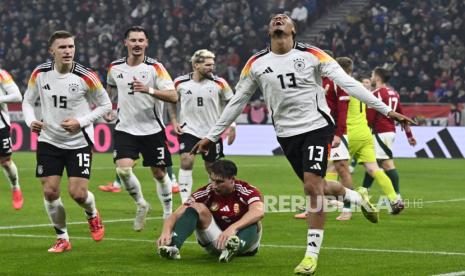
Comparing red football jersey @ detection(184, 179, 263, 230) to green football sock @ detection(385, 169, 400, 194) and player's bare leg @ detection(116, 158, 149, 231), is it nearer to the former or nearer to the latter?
player's bare leg @ detection(116, 158, 149, 231)

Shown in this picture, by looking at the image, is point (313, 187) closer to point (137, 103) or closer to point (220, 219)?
point (220, 219)

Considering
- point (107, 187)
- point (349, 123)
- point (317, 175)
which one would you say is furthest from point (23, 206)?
point (317, 175)

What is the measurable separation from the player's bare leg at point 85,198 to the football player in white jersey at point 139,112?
6.18 ft

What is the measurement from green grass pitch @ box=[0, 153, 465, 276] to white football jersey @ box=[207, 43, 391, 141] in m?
1.34

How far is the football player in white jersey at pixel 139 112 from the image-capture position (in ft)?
44.0

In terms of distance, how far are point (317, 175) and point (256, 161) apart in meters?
19.3

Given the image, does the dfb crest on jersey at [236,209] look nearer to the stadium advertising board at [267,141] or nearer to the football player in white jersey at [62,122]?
the football player in white jersey at [62,122]

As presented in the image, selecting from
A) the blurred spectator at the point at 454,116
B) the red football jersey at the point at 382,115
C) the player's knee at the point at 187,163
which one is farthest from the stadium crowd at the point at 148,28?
the player's knee at the point at 187,163

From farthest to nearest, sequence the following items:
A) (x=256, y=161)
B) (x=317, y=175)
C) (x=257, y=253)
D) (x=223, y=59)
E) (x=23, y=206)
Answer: (x=223, y=59) → (x=256, y=161) → (x=23, y=206) → (x=257, y=253) → (x=317, y=175)

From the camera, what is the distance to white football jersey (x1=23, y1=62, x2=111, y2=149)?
11.2 meters

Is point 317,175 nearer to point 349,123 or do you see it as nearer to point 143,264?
point 143,264

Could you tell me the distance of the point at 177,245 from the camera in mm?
9891

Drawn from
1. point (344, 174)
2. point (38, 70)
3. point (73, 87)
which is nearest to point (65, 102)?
point (73, 87)

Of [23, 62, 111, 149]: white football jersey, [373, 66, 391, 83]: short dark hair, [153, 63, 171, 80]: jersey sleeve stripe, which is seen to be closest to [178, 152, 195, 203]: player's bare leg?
[153, 63, 171, 80]: jersey sleeve stripe
